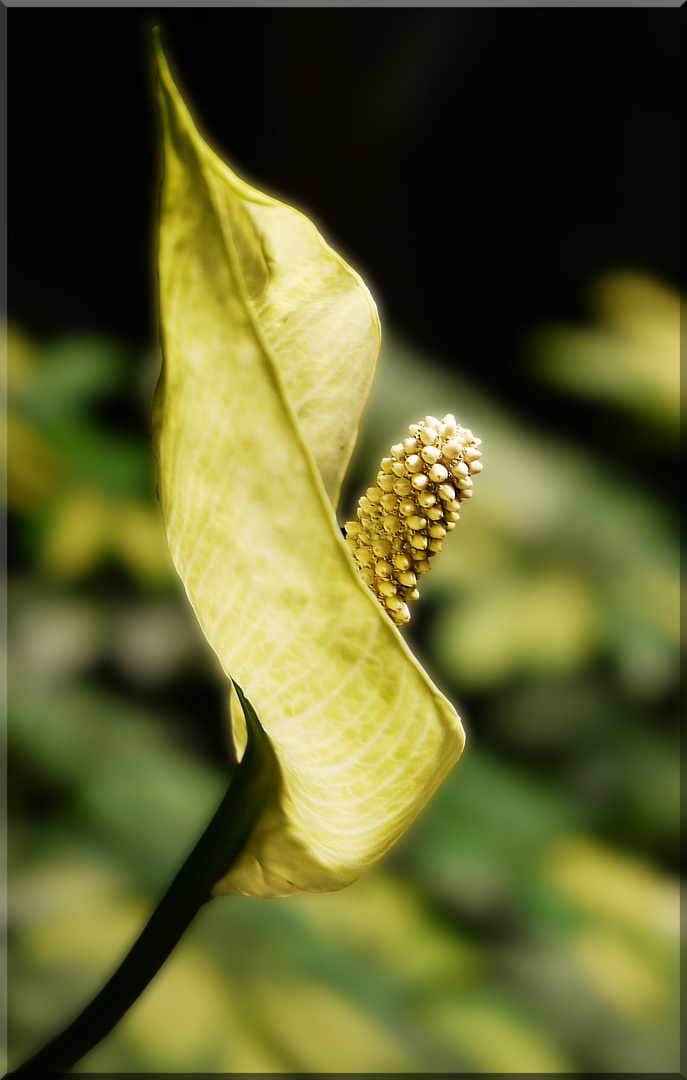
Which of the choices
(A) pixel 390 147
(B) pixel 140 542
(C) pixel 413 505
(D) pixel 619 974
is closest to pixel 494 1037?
(D) pixel 619 974

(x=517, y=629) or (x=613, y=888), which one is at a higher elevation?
(x=517, y=629)

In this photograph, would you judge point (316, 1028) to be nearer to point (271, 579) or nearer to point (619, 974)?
point (619, 974)

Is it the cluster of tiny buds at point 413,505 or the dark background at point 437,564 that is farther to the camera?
the dark background at point 437,564

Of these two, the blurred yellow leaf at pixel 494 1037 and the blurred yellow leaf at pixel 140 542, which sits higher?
the blurred yellow leaf at pixel 140 542

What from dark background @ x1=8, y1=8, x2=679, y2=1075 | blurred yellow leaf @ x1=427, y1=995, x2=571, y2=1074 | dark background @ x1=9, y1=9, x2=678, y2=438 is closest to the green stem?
dark background @ x1=8, y1=8, x2=679, y2=1075

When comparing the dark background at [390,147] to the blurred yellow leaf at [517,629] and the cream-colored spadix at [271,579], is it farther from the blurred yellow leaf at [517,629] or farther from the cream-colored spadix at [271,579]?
the cream-colored spadix at [271,579]

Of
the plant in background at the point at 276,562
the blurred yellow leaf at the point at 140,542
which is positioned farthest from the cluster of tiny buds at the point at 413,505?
the blurred yellow leaf at the point at 140,542

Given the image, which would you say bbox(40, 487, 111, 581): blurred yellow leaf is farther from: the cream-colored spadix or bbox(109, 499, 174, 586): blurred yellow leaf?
the cream-colored spadix
